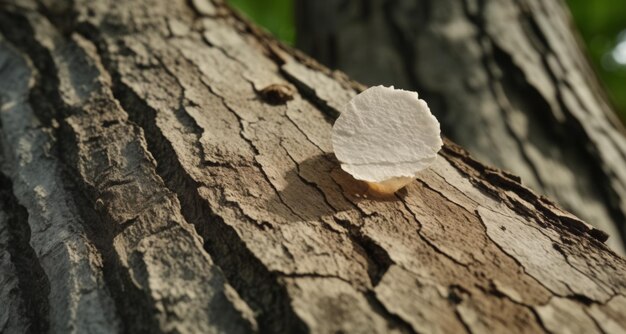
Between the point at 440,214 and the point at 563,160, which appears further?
the point at 563,160

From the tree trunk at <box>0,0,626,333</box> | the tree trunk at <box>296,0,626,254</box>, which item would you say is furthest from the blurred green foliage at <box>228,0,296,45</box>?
the tree trunk at <box>0,0,626,333</box>

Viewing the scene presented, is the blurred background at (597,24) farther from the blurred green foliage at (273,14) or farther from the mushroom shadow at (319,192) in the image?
the mushroom shadow at (319,192)

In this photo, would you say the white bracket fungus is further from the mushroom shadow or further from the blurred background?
the blurred background

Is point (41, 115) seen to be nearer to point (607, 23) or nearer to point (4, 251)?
point (4, 251)

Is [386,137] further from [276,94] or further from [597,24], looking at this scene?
[597,24]

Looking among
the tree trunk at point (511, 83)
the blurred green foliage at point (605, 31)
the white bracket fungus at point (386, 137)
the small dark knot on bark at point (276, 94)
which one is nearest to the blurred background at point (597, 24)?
the blurred green foliage at point (605, 31)

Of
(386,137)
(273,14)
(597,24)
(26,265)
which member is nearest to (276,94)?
(386,137)

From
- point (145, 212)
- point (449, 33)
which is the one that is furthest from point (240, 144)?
point (449, 33)
